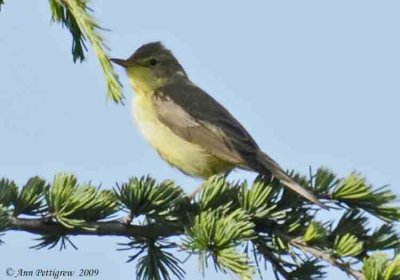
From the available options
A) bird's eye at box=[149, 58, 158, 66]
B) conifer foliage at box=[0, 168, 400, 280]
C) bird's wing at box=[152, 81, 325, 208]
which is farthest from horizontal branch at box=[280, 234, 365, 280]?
bird's eye at box=[149, 58, 158, 66]

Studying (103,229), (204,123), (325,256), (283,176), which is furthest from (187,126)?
(325,256)

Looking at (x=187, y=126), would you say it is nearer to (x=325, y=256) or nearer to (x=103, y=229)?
(x=103, y=229)

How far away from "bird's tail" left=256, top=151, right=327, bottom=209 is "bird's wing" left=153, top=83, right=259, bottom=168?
449 millimetres

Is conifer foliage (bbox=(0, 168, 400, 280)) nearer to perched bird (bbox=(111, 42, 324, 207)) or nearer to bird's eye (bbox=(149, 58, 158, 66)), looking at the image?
perched bird (bbox=(111, 42, 324, 207))

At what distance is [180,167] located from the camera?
587 centimetres

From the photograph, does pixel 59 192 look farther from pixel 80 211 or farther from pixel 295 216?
pixel 295 216

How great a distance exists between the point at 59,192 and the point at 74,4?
686mm

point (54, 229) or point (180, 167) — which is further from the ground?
point (180, 167)

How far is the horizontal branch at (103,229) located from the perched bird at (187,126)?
161 centimetres

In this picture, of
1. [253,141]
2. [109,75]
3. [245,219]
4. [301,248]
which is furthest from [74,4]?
[253,141]

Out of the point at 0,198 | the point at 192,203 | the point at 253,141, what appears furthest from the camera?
the point at 253,141

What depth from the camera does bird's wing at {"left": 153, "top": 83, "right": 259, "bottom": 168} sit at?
5.50 m

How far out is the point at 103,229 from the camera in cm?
320

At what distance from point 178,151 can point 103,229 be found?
2715mm
